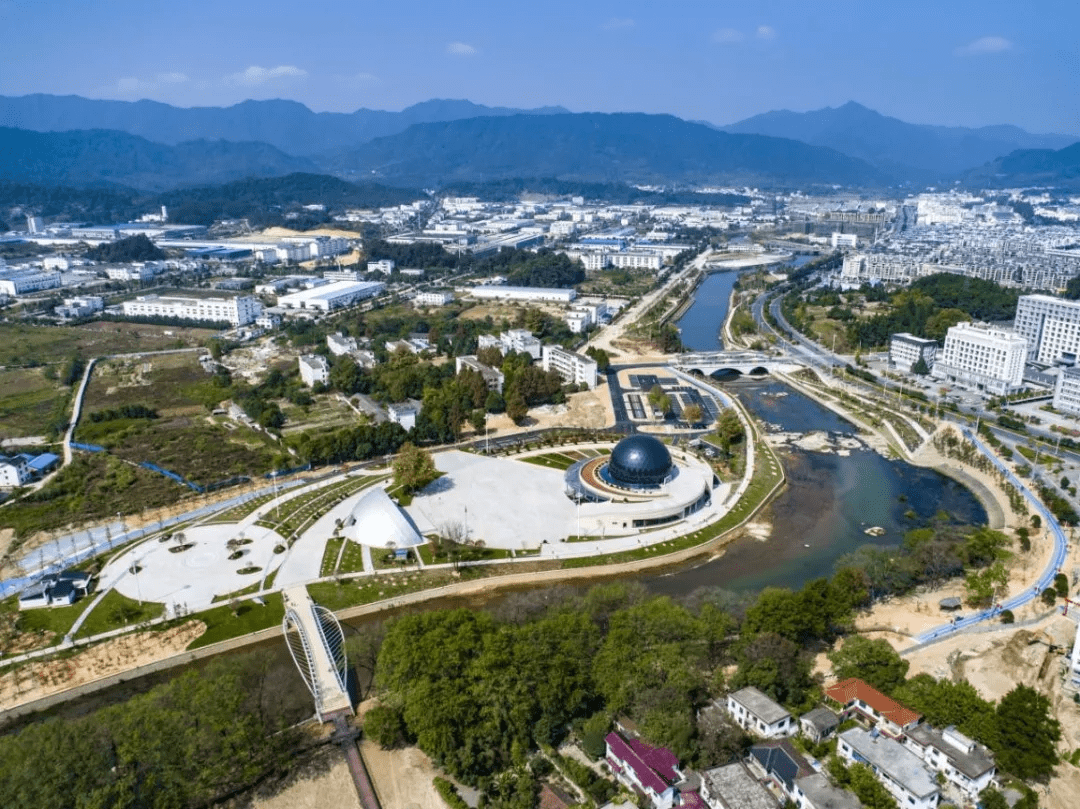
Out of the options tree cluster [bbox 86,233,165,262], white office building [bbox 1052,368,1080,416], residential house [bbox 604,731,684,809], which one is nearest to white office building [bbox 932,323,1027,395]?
white office building [bbox 1052,368,1080,416]

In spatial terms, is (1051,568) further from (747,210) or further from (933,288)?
(747,210)

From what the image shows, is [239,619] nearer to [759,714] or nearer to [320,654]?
[320,654]

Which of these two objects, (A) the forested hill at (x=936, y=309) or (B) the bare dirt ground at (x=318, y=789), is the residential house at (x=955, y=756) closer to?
(B) the bare dirt ground at (x=318, y=789)

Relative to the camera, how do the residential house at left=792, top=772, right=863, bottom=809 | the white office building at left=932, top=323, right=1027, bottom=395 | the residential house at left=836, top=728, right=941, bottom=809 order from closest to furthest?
1. the residential house at left=792, top=772, right=863, bottom=809
2. the residential house at left=836, top=728, right=941, bottom=809
3. the white office building at left=932, top=323, right=1027, bottom=395

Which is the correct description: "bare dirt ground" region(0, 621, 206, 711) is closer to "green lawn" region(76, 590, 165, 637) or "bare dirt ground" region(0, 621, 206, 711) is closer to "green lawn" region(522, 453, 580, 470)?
"green lawn" region(76, 590, 165, 637)

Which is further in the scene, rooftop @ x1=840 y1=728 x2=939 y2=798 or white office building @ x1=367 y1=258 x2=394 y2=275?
white office building @ x1=367 y1=258 x2=394 y2=275

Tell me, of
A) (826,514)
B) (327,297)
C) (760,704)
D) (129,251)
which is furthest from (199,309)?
(760,704)
